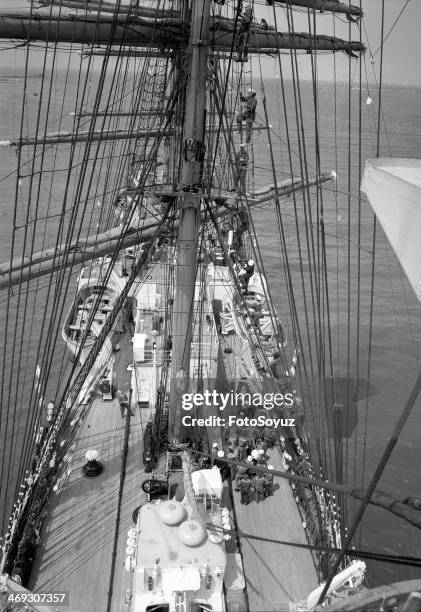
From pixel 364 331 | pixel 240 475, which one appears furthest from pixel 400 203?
pixel 364 331

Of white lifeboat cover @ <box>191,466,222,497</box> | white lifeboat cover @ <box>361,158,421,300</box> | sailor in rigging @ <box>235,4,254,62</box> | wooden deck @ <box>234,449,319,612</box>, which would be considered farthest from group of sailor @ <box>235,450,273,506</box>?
white lifeboat cover @ <box>361,158,421,300</box>

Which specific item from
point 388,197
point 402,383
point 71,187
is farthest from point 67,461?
point 71,187

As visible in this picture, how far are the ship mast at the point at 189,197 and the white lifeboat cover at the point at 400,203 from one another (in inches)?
289

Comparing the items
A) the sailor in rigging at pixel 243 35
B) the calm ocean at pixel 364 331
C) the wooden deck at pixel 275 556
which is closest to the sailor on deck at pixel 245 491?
the wooden deck at pixel 275 556

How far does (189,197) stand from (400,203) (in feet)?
25.9

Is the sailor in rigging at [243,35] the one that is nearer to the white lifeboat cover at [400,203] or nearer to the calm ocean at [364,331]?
the calm ocean at [364,331]

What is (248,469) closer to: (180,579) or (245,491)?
(245,491)

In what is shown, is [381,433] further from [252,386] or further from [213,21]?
[213,21]

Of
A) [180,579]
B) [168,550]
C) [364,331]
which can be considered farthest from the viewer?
[364,331]

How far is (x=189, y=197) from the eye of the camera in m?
10.0

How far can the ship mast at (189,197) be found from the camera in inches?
366

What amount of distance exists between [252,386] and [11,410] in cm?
707

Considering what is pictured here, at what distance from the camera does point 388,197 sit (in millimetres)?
2479

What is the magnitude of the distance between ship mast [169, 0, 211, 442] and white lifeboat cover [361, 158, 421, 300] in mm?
7332
